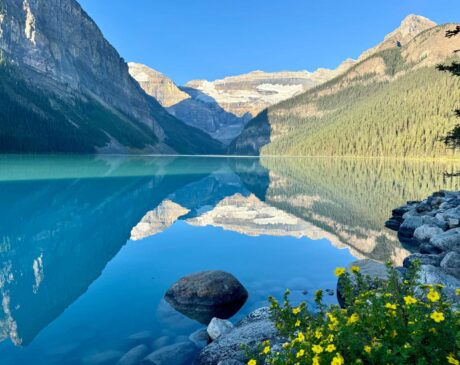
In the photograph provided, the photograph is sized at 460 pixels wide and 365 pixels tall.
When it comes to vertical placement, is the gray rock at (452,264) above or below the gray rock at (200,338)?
above

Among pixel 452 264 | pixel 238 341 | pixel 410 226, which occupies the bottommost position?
pixel 410 226

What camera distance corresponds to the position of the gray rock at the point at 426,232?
833 inches

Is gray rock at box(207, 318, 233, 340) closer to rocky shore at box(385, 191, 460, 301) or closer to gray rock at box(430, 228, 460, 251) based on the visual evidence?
rocky shore at box(385, 191, 460, 301)

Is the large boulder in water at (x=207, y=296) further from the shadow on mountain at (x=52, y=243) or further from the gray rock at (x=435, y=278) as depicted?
the gray rock at (x=435, y=278)

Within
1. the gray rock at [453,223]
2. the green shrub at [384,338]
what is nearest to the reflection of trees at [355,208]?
the gray rock at [453,223]

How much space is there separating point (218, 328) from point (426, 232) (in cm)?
1636

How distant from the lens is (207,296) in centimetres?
1330

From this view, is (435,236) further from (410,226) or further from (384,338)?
(384,338)

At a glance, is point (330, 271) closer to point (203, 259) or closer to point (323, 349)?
point (203, 259)

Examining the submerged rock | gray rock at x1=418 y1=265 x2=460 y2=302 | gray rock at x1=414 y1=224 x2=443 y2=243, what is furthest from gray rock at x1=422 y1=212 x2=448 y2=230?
gray rock at x1=418 y1=265 x2=460 y2=302

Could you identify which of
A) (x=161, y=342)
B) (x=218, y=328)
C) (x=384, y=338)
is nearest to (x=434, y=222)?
(x=218, y=328)

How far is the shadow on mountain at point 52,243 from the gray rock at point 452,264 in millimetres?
14255

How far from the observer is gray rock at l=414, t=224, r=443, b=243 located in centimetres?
2116

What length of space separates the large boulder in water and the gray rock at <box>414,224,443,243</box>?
13.1 m
